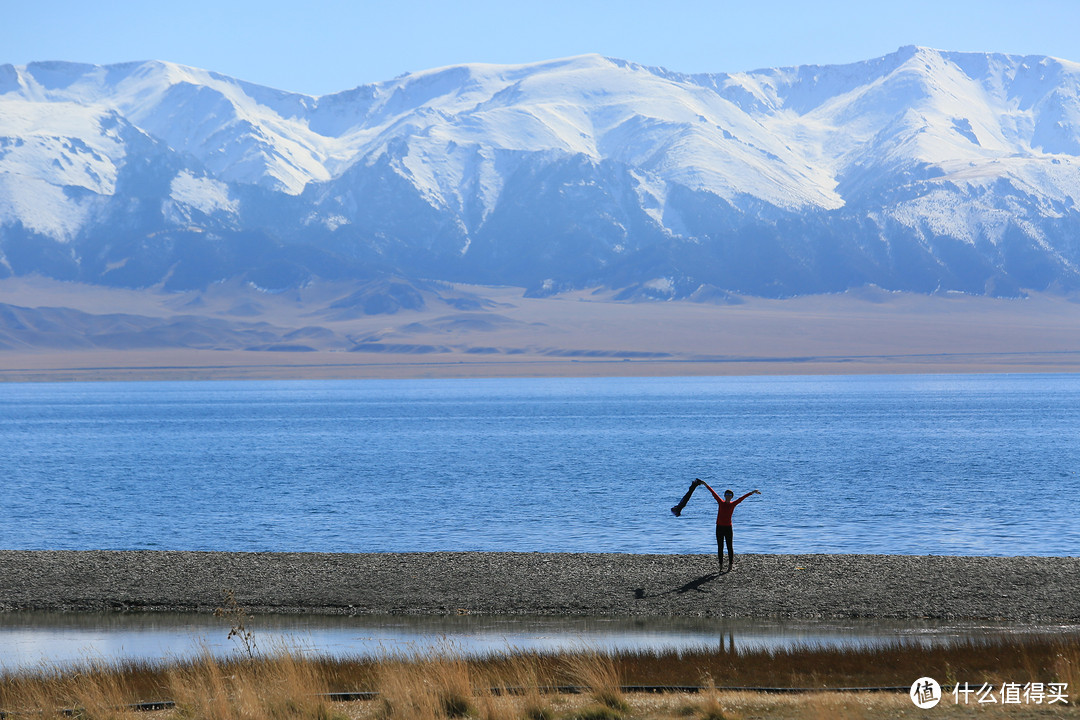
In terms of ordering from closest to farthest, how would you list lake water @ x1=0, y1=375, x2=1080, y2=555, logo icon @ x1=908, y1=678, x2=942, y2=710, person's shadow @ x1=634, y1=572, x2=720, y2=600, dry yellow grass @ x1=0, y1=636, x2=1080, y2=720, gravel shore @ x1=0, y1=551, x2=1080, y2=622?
dry yellow grass @ x1=0, y1=636, x2=1080, y2=720, logo icon @ x1=908, y1=678, x2=942, y2=710, gravel shore @ x1=0, y1=551, x2=1080, y2=622, person's shadow @ x1=634, y1=572, x2=720, y2=600, lake water @ x1=0, y1=375, x2=1080, y2=555

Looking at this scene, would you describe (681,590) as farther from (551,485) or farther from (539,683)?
(551,485)

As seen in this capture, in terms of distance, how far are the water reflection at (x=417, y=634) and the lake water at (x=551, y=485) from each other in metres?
12.8

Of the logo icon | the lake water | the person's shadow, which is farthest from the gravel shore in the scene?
the logo icon

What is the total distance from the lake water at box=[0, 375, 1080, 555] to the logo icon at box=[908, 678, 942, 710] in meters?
20.1

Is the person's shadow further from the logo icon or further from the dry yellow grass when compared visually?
the logo icon

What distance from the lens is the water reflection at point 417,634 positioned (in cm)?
2322

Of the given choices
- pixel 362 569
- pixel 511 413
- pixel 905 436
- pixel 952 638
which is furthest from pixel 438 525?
pixel 511 413

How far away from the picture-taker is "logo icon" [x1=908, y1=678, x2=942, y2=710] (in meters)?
17.1

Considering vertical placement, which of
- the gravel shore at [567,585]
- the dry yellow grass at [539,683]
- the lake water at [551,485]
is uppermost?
the dry yellow grass at [539,683]

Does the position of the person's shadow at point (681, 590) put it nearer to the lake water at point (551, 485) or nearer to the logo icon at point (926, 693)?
the lake water at point (551, 485)

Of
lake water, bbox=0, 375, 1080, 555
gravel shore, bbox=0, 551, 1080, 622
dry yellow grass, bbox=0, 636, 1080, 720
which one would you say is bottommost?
lake water, bbox=0, 375, 1080, 555

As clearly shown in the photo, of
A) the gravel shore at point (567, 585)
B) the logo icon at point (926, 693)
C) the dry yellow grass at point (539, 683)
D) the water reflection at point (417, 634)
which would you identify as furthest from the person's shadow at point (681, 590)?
the logo icon at point (926, 693)

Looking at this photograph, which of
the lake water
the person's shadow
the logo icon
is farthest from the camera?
the lake water

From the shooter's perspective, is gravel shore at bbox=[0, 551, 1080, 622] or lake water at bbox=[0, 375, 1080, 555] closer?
gravel shore at bbox=[0, 551, 1080, 622]
